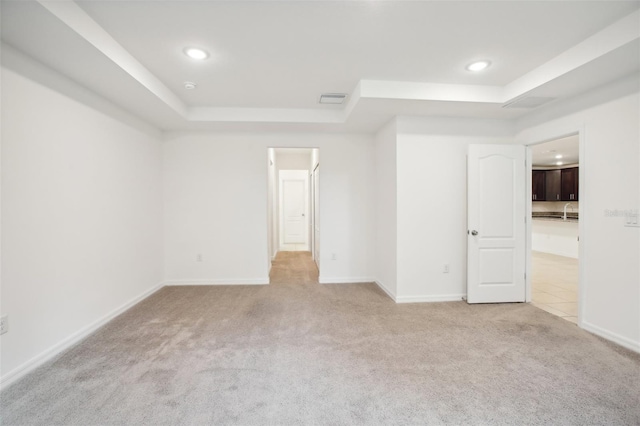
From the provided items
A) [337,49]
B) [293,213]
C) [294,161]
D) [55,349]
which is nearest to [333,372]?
[55,349]

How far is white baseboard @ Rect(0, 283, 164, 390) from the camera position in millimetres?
1943

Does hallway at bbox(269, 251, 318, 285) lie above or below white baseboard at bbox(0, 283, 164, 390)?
below

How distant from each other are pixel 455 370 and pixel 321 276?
102 inches

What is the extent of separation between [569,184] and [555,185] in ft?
1.25

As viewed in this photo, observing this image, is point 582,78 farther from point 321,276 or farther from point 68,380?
point 68,380

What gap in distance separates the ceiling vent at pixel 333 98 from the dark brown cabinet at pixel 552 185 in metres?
8.58

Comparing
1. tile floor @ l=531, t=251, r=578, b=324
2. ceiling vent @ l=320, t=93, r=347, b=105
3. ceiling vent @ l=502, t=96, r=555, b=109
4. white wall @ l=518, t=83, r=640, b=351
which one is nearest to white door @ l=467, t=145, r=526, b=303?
tile floor @ l=531, t=251, r=578, b=324

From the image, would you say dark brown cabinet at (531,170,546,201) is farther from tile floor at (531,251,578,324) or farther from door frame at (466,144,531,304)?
door frame at (466,144,531,304)

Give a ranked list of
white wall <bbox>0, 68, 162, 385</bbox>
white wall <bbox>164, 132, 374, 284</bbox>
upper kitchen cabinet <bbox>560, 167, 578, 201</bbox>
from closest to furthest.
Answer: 1. white wall <bbox>0, 68, 162, 385</bbox>
2. white wall <bbox>164, 132, 374, 284</bbox>
3. upper kitchen cabinet <bbox>560, 167, 578, 201</bbox>

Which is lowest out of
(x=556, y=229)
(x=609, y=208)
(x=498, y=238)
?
(x=556, y=229)

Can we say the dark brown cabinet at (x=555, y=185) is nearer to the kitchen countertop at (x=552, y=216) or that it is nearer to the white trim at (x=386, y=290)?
the kitchen countertop at (x=552, y=216)

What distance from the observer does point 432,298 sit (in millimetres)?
3613

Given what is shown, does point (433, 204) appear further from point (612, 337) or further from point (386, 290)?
point (612, 337)

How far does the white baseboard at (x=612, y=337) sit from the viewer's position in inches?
93.4
